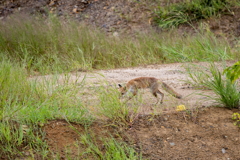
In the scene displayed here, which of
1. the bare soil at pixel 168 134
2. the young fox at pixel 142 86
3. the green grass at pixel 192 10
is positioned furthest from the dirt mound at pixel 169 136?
the green grass at pixel 192 10

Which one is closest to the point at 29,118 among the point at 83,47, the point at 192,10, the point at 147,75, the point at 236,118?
the point at 236,118

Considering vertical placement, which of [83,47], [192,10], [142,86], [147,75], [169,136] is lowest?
[192,10]

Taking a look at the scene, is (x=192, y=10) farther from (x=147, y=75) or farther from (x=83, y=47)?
(x=147, y=75)

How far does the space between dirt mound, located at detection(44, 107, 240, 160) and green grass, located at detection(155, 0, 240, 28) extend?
361 inches

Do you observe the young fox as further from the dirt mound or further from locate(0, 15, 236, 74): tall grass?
locate(0, 15, 236, 74): tall grass

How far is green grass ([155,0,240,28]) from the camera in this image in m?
12.4

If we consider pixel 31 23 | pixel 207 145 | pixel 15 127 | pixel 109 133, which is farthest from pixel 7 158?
pixel 31 23

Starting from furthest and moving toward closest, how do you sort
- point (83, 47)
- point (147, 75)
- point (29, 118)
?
point (83, 47), point (147, 75), point (29, 118)

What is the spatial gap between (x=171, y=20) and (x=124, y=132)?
10051 millimetres

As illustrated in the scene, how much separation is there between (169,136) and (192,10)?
33.5 ft

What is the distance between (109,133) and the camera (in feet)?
10.4

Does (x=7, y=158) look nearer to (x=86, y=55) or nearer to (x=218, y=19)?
(x=86, y=55)

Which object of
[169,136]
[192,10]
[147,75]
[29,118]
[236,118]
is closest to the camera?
[29,118]

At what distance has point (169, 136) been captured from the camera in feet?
10.8
